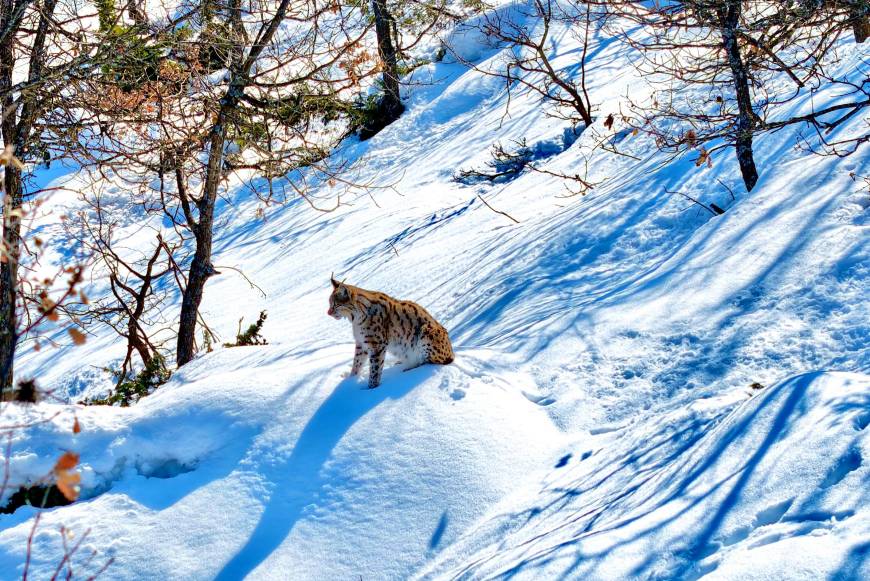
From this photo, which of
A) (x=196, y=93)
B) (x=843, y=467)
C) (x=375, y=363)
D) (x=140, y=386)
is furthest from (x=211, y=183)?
(x=843, y=467)

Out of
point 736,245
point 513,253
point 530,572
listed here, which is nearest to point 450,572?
point 530,572

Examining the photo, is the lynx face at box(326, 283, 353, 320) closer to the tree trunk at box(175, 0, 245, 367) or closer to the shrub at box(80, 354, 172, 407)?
the tree trunk at box(175, 0, 245, 367)

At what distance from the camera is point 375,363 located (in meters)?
6.14

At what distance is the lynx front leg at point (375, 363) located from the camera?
6.11m

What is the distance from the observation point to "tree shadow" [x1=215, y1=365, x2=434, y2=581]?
4.78 m

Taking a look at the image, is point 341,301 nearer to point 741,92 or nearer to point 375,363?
point 375,363

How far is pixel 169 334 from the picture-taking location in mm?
13266

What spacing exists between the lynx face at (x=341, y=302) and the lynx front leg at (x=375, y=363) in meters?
0.48

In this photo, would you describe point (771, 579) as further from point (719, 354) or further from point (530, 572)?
point (719, 354)

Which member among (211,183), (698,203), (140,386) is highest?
(211,183)

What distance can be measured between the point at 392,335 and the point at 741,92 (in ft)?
14.1

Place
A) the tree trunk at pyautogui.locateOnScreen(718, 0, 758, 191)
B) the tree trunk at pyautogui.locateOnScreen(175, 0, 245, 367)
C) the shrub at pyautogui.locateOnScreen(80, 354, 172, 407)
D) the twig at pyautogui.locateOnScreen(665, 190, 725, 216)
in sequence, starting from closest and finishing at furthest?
the tree trunk at pyautogui.locateOnScreen(718, 0, 758, 191)
the tree trunk at pyautogui.locateOnScreen(175, 0, 245, 367)
the shrub at pyautogui.locateOnScreen(80, 354, 172, 407)
the twig at pyautogui.locateOnScreen(665, 190, 725, 216)

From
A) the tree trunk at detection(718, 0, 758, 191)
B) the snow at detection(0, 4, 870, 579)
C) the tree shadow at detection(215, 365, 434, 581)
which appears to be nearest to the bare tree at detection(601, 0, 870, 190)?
the tree trunk at detection(718, 0, 758, 191)

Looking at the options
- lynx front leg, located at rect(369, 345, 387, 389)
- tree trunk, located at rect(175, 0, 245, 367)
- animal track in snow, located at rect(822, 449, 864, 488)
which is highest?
tree trunk, located at rect(175, 0, 245, 367)
